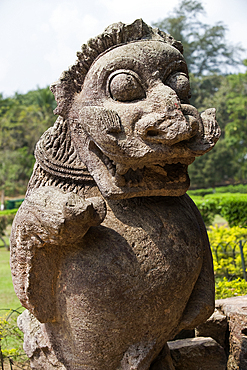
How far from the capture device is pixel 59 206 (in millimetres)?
1331

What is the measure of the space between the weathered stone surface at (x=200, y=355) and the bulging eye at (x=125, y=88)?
175 cm

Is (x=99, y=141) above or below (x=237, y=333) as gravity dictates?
above

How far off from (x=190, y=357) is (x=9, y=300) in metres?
3.51

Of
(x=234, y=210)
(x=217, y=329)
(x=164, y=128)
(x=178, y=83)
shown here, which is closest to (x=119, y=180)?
(x=164, y=128)

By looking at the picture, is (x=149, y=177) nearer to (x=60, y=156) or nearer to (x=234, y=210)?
(x=60, y=156)

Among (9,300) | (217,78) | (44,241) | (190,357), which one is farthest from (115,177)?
(217,78)

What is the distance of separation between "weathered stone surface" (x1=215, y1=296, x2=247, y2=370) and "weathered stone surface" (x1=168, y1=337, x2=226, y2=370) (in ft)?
0.28

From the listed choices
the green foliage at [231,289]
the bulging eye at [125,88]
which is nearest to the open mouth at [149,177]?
the bulging eye at [125,88]

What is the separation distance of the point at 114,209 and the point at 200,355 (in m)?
1.42

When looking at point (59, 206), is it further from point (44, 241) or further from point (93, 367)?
point (93, 367)

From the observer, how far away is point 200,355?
7.71ft

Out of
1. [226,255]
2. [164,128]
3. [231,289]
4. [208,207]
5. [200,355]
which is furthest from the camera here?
[208,207]

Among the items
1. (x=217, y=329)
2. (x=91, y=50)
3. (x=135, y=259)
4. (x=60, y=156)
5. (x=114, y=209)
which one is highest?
(x=91, y=50)

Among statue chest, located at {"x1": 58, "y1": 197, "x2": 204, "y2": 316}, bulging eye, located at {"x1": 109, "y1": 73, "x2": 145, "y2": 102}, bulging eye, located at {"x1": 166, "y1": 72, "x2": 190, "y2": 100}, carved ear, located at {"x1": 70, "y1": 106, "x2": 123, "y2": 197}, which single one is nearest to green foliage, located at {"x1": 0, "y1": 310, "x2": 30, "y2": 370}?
statue chest, located at {"x1": 58, "y1": 197, "x2": 204, "y2": 316}
